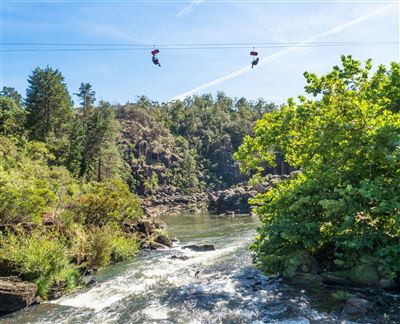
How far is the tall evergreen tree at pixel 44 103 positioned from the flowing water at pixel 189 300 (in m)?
36.9

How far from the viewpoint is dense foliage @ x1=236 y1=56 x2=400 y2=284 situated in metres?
12.1

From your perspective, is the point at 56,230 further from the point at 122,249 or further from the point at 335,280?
the point at 335,280

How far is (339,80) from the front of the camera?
598 inches

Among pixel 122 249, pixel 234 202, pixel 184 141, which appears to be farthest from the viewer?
pixel 184 141

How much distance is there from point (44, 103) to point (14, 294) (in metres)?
41.5

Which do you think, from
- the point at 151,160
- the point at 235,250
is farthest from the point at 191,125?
the point at 235,250

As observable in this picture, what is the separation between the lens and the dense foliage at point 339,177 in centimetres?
1207

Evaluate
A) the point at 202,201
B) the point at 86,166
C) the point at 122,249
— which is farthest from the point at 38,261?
the point at 202,201

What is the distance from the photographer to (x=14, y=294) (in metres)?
12.9

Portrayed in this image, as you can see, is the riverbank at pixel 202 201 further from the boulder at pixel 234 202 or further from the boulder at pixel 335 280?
the boulder at pixel 335 280

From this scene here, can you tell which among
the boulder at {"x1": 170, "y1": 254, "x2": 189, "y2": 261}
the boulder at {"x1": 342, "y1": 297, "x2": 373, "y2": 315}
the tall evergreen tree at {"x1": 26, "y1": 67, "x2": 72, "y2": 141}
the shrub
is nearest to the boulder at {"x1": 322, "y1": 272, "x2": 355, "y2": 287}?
the boulder at {"x1": 342, "y1": 297, "x2": 373, "y2": 315}

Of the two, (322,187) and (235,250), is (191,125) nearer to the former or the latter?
(235,250)

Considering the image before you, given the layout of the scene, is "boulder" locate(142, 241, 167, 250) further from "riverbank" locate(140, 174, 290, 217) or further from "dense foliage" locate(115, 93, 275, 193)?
"dense foliage" locate(115, 93, 275, 193)

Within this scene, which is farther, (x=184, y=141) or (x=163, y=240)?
(x=184, y=141)
